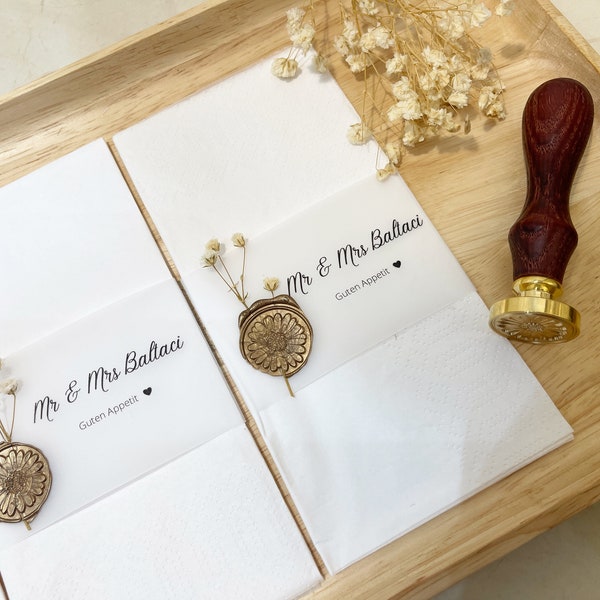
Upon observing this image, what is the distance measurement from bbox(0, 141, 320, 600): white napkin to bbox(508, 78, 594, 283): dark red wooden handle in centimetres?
32

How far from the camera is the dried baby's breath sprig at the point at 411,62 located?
0.61 m

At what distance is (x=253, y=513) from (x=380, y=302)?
0.24 m

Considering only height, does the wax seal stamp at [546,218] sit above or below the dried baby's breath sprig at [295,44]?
below

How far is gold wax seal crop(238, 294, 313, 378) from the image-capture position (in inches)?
23.0

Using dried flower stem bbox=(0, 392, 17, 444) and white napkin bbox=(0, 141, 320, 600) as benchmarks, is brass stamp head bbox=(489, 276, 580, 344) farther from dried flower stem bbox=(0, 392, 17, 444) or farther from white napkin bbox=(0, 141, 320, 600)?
dried flower stem bbox=(0, 392, 17, 444)

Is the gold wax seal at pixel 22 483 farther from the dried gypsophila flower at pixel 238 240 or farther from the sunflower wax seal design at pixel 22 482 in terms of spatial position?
the dried gypsophila flower at pixel 238 240

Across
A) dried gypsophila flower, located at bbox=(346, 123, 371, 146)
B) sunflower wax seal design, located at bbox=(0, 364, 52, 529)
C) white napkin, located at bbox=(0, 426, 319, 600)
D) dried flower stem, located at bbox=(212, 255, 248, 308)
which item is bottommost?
white napkin, located at bbox=(0, 426, 319, 600)

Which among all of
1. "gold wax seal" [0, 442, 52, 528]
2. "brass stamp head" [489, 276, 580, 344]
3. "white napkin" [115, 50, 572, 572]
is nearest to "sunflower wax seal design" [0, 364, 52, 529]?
"gold wax seal" [0, 442, 52, 528]

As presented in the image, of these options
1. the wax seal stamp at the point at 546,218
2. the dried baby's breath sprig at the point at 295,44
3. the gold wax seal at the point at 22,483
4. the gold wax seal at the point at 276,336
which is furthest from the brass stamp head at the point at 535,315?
the gold wax seal at the point at 22,483

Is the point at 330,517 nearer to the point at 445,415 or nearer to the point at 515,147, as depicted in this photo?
the point at 445,415

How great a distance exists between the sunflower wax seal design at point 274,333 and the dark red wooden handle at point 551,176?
0.70 ft

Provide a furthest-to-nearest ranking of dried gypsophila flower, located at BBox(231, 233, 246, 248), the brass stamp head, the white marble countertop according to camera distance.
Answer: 1. the white marble countertop
2. dried gypsophila flower, located at BBox(231, 233, 246, 248)
3. the brass stamp head

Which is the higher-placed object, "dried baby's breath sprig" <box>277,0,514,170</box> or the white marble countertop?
the white marble countertop

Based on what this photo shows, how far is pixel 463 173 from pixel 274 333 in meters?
0.27
